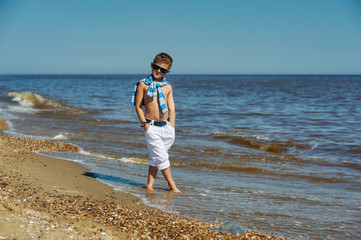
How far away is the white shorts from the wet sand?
0.72 meters

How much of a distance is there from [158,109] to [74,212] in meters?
2.14

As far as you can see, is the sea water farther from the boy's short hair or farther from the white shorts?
the boy's short hair

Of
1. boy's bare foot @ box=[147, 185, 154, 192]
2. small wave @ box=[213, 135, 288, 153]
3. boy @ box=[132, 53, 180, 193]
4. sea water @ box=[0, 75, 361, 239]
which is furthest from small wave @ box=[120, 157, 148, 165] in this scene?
small wave @ box=[213, 135, 288, 153]

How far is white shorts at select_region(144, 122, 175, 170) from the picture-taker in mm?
5605

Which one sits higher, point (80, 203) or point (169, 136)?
point (169, 136)

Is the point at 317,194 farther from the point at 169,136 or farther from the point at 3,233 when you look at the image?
the point at 3,233

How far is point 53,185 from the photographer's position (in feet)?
17.4

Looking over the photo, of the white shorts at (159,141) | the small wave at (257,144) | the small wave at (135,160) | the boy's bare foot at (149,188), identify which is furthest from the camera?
the small wave at (257,144)

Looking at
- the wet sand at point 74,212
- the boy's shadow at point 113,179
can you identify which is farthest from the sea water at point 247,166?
the wet sand at point 74,212

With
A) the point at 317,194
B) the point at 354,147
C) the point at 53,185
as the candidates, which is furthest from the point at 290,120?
the point at 53,185

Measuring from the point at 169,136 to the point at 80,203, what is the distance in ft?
5.93

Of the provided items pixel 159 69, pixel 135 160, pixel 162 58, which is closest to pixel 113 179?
pixel 135 160

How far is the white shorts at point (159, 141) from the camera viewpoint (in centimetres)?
561

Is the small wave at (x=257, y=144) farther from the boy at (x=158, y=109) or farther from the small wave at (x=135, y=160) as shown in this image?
the boy at (x=158, y=109)
